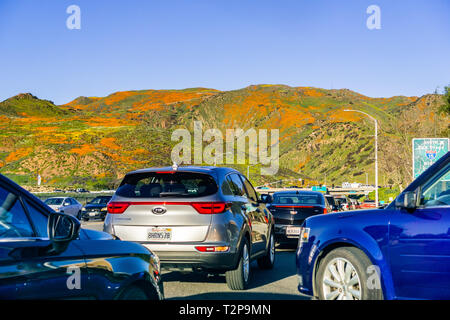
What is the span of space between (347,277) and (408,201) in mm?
1123

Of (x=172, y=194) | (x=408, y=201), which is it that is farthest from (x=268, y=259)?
(x=408, y=201)

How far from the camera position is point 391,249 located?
18.8ft

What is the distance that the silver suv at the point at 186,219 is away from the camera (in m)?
8.09

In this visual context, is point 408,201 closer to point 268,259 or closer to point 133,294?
point 133,294

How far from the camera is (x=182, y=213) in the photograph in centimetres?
812

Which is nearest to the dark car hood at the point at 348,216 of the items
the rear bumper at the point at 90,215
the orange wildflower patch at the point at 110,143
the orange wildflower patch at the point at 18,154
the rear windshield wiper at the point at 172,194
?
the rear windshield wiper at the point at 172,194

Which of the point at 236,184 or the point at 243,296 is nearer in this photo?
the point at 243,296

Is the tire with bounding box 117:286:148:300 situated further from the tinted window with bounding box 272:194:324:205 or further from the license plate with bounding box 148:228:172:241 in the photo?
the tinted window with bounding box 272:194:324:205

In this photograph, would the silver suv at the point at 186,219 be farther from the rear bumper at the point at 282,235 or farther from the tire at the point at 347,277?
the rear bumper at the point at 282,235

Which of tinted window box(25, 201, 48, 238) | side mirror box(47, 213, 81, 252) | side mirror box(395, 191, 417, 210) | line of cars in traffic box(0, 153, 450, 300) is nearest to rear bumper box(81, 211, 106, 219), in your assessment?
line of cars in traffic box(0, 153, 450, 300)

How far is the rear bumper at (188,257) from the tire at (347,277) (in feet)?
6.32

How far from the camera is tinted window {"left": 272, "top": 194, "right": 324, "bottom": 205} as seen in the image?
16.0m
